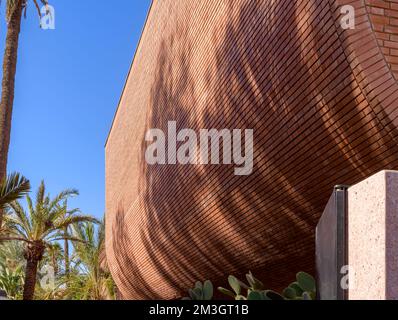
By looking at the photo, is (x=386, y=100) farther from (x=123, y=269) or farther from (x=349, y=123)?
(x=123, y=269)

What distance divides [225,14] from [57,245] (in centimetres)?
1763

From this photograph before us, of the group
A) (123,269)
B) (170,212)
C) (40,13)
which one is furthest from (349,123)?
(123,269)

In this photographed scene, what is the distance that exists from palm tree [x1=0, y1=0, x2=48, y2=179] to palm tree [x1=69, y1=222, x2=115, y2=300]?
581 inches

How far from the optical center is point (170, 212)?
16.6 meters

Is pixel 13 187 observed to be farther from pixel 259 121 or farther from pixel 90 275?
pixel 90 275

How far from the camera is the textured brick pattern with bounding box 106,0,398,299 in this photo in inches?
307

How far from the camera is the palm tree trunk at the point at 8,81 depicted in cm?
1737

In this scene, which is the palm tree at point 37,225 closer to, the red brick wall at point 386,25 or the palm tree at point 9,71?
the palm tree at point 9,71

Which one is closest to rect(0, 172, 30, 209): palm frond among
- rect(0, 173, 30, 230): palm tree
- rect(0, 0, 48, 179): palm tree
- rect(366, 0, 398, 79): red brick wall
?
rect(0, 173, 30, 230): palm tree

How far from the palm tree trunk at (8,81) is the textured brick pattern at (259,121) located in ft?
13.5

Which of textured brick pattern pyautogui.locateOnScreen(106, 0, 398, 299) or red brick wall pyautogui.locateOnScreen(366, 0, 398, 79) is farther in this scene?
textured brick pattern pyautogui.locateOnScreen(106, 0, 398, 299)

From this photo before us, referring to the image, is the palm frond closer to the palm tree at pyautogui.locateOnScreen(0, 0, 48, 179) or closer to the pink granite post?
the palm tree at pyautogui.locateOnScreen(0, 0, 48, 179)

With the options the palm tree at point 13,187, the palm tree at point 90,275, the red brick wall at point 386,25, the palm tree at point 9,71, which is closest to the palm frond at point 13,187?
the palm tree at point 13,187

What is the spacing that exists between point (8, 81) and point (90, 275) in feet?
59.5
